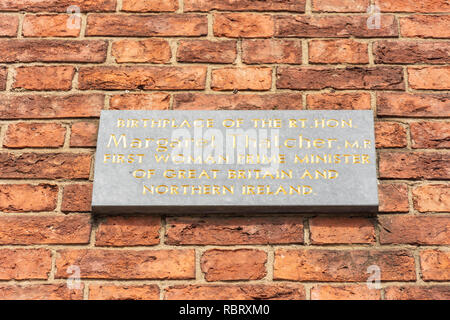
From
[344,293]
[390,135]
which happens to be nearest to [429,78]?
[390,135]

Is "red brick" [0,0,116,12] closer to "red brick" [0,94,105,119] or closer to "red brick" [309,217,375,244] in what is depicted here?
"red brick" [0,94,105,119]

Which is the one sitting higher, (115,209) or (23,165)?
(23,165)

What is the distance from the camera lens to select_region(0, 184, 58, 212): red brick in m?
1.53

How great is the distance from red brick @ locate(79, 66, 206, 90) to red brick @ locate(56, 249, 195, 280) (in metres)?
0.50

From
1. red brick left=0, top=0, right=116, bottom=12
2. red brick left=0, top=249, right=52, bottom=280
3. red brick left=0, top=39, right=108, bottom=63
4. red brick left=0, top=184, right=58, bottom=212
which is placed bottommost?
red brick left=0, top=249, right=52, bottom=280

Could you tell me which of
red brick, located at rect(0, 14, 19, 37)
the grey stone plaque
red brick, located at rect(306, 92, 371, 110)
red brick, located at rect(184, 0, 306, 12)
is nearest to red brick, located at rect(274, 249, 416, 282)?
the grey stone plaque

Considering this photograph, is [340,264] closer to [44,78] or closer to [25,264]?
[25,264]

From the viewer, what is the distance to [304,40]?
1.71m

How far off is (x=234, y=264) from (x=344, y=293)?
30 cm
